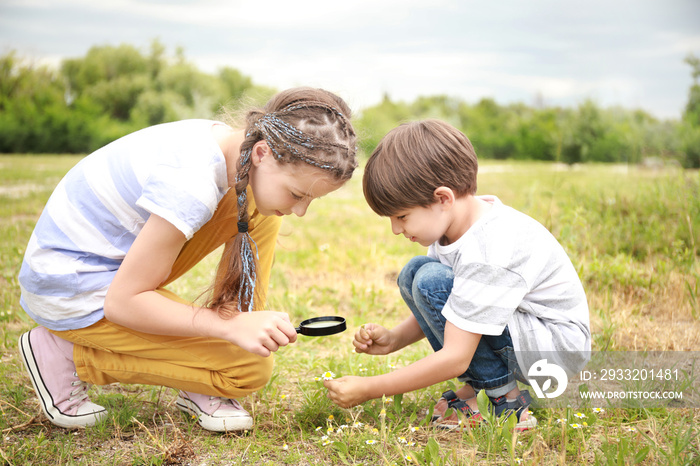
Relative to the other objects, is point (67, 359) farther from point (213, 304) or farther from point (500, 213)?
point (500, 213)

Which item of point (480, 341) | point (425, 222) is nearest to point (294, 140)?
point (425, 222)

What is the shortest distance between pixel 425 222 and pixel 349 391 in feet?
2.09

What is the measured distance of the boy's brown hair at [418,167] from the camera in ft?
6.43

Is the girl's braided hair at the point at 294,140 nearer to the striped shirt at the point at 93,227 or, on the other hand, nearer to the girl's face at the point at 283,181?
the girl's face at the point at 283,181

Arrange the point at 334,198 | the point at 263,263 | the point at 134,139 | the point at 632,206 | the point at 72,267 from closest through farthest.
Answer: the point at 72,267
the point at 134,139
the point at 263,263
the point at 632,206
the point at 334,198

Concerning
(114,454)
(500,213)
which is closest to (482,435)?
(500,213)

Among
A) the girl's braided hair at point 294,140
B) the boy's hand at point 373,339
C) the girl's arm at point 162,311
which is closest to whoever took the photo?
the girl's arm at point 162,311

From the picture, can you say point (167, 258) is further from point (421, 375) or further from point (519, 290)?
point (519, 290)

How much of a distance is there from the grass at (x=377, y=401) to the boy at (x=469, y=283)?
0.15m

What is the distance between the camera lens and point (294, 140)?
1.90 meters

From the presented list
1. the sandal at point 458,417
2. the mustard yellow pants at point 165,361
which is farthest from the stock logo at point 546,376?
the mustard yellow pants at point 165,361

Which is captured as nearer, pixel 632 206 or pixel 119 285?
pixel 119 285

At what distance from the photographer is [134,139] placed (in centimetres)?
213

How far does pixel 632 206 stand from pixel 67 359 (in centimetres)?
421
